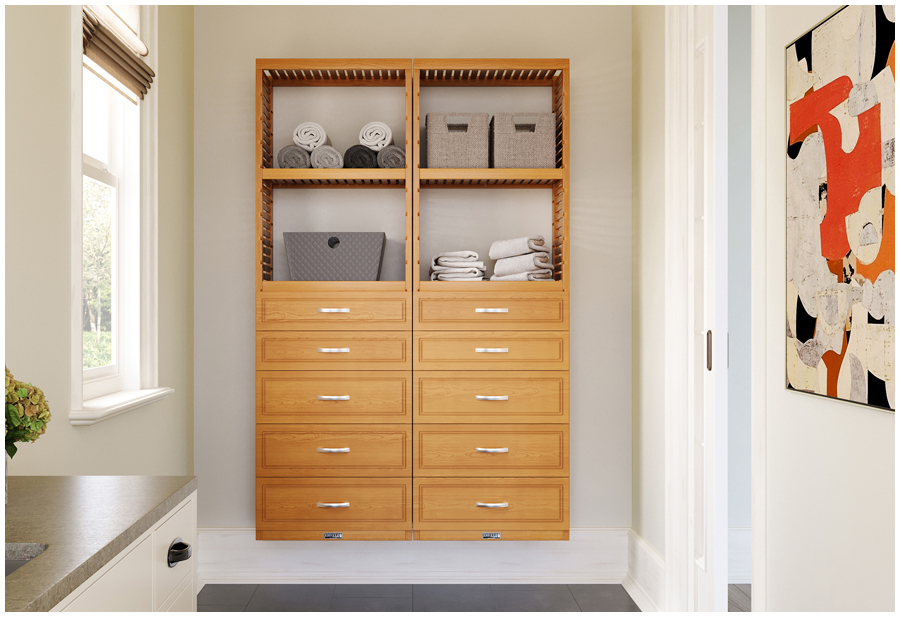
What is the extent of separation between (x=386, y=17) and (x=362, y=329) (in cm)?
147

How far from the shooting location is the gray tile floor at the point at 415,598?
8.67 feet

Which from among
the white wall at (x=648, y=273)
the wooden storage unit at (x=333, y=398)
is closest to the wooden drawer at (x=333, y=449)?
the wooden storage unit at (x=333, y=398)

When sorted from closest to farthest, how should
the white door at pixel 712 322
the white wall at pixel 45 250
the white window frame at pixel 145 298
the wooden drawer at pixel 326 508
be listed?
the white wall at pixel 45 250 → the white door at pixel 712 322 → the white window frame at pixel 145 298 → the wooden drawer at pixel 326 508

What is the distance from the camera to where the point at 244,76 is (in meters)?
2.98

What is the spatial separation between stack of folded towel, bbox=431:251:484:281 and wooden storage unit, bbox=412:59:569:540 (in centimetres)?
8

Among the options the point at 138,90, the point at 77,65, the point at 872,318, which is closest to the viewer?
the point at 872,318

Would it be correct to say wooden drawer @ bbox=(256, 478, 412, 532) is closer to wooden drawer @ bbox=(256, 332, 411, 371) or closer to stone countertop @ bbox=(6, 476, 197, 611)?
wooden drawer @ bbox=(256, 332, 411, 371)

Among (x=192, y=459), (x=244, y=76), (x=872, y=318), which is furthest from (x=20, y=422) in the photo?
(x=244, y=76)

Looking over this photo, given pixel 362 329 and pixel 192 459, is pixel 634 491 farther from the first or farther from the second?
pixel 192 459

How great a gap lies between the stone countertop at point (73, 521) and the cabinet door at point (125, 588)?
0.03 meters

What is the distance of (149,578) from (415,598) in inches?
70.8

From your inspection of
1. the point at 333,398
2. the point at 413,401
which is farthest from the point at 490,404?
the point at 333,398

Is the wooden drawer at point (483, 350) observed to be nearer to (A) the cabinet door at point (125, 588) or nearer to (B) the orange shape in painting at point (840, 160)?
(B) the orange shape in painting at point (840, 160)

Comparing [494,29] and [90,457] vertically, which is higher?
[494,29]
